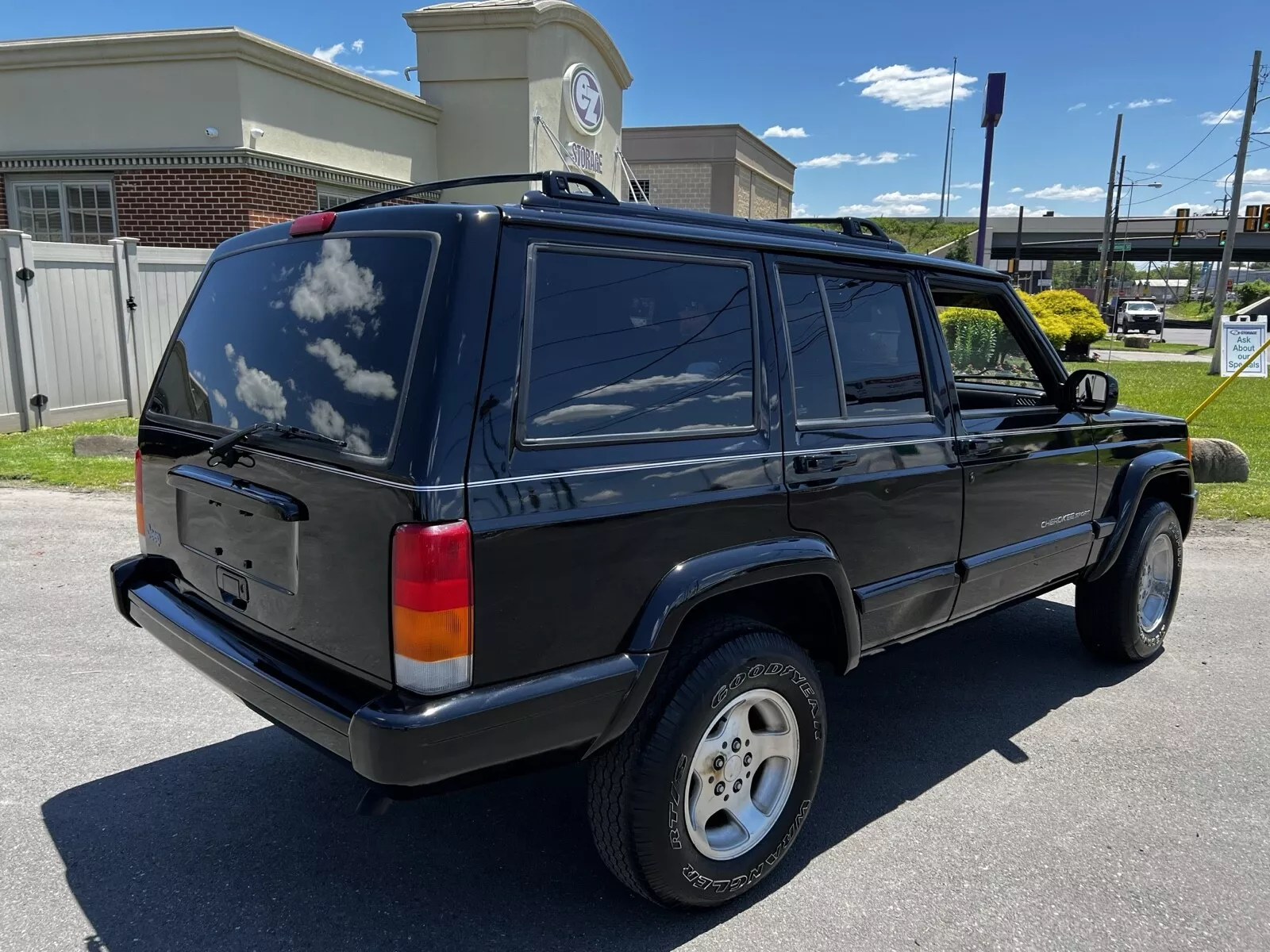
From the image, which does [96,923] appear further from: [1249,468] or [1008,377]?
[1249,468]

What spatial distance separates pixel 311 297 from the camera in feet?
8.70

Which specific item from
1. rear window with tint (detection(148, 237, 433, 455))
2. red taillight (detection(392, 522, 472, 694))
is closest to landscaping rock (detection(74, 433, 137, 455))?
rear window with tint (detection(148, 237, 433, 455))

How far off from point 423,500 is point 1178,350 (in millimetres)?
39087

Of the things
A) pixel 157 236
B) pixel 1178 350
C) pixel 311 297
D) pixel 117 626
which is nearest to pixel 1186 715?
pixel 311 297

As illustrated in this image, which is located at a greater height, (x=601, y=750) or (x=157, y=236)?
(x=157, y=236)

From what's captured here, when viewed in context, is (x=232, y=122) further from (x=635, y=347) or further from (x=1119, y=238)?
(x=1119, y=238)

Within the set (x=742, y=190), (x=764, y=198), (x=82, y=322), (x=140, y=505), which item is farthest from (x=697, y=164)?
(x=140, y=505)

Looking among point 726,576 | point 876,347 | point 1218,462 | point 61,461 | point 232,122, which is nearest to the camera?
point 726,576

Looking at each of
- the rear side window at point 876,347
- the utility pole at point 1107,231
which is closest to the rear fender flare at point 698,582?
the rear side window at point 876,347

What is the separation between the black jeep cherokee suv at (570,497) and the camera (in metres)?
2.23

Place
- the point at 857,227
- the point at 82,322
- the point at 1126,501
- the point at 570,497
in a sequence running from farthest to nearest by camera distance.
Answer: the point at 82,322 → the point at 1126,501 → the point at 857,227 → the point at 570,497

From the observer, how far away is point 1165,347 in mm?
37219

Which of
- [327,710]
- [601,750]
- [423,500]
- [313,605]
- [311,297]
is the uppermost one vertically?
[311,297]

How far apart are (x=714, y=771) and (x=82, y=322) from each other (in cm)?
1096
